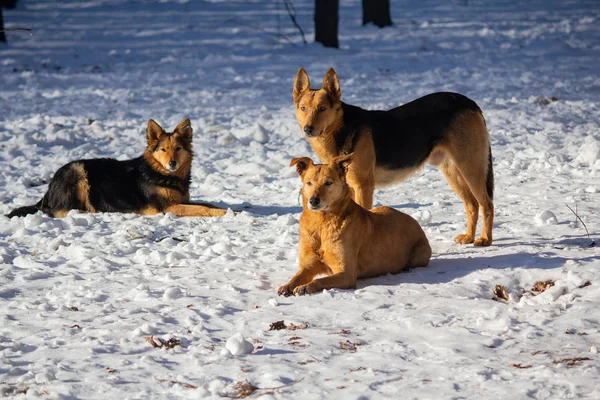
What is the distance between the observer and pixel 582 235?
7.16 metres

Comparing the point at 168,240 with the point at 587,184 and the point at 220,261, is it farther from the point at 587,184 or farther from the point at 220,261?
the point at 587,184

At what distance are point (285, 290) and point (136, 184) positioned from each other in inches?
172

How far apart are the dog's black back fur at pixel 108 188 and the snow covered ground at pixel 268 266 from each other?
52 cm

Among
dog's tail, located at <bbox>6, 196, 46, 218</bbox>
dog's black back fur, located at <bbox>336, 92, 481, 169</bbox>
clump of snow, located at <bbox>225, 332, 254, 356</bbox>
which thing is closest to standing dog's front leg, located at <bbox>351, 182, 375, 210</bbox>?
dog's black back fur, located at <bbox>336, 92, 481, 169</bbox>

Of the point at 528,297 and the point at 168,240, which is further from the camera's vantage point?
the point at 168,240

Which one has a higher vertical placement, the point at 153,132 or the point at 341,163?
the point at 341,163

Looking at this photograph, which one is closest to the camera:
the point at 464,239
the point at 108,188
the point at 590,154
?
the point at 464,239

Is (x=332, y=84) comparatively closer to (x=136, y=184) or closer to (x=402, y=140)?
(x=402, y=140)

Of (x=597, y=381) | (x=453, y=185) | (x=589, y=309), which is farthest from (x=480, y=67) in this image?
(x=597, y=381)

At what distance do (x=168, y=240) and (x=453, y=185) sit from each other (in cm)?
285

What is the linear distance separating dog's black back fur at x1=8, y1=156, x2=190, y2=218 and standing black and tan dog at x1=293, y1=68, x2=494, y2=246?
2.63 m

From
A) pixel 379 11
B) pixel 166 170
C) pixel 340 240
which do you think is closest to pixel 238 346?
pixel 340 240

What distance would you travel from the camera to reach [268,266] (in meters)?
6.88

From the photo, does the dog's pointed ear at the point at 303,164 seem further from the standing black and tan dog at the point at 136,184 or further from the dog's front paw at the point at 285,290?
the standing black and tan dog at the point at 136,184
